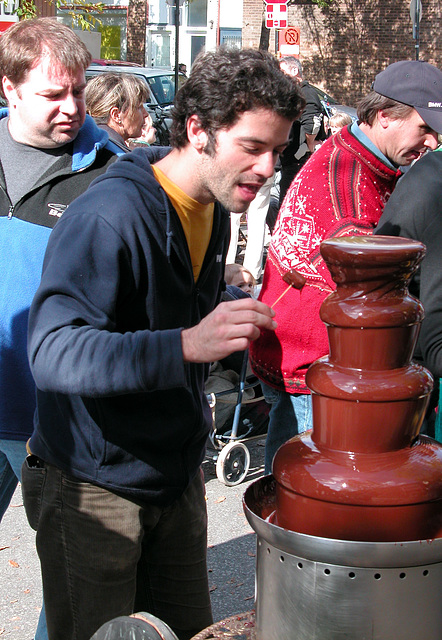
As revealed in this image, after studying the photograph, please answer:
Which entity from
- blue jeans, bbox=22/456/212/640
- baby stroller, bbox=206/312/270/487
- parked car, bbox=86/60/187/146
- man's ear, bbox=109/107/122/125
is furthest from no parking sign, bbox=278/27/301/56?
blue jeans, bbox=22/456/212/640

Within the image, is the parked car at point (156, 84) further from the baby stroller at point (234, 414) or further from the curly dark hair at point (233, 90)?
the curly dark hair at point (233, 90)

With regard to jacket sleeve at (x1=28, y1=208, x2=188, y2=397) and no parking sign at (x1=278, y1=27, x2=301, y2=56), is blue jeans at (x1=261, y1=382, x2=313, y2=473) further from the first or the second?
no parking sign at (x1=278, y1=27, x2=301, y2=56)

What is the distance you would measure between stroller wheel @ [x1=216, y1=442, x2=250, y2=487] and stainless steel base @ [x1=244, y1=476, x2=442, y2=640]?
3.26 metres

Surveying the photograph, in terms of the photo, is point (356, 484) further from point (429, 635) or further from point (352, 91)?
point (352, 91)

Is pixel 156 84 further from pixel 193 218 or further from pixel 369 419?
pixel 369 419

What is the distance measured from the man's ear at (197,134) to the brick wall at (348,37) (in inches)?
952

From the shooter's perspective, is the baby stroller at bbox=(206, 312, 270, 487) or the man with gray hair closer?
the baby stroller at bbox=(206, 312, 270, 487)

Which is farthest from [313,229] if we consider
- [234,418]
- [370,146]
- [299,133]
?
[299,133]

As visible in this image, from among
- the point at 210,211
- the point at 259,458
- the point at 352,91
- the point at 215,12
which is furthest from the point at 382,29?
the point at 210,211

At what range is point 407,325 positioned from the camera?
1.45 metres

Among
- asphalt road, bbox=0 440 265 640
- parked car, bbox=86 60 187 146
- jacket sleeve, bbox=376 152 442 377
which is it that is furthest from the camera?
parked car, bbox=86 60 187 146

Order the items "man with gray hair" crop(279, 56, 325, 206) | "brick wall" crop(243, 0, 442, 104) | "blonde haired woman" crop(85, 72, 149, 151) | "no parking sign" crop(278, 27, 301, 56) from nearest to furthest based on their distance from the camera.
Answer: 1. "blonde haired woman" crop(85, 72, 149, 151)
2. "man with gray hair" crop(279, 56, 325, 206)
3. "no parking sign" crop(278, 27, 301, 56)
4. "brick wall" crop(243, 0, 442, 104)

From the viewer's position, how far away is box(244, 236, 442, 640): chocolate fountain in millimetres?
1370

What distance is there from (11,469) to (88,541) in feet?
3.06
